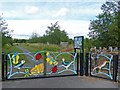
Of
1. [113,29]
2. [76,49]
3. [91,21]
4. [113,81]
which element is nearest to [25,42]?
[91,21]

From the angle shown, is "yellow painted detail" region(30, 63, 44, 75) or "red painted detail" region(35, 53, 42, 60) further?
"red painted detail" region(35, 53, 42, 60)

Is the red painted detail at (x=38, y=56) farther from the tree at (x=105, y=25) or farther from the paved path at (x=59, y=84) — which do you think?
the tree at (x=105, y=25)

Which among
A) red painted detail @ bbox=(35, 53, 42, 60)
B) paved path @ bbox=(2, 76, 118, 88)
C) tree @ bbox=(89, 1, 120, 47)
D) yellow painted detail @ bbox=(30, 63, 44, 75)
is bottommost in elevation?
paved path @ bbox=(2, 76, 118, 88)

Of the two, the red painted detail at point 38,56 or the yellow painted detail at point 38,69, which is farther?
the red painted detail at point 38,56

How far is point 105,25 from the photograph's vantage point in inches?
655

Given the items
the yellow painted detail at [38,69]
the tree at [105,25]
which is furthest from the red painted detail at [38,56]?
the tree at [105,25]

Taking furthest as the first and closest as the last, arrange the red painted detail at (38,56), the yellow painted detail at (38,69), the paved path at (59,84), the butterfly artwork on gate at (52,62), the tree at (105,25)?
1. the tree at (105,25)
2. the butterfly artwork on gate at (52,62)
3. the red painted detail at (38,56)
4. the yellow painted detail at (38,69)
5. the paved path at (59,84)

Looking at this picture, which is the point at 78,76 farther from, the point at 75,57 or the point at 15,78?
the point at 15,78

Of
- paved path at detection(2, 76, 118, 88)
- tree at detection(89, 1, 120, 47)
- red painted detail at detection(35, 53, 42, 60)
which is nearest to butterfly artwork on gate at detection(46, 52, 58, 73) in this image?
A: red painted detail at detection(35, 53, 42, 60)

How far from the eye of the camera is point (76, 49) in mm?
10898

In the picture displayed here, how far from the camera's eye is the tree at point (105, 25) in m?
15.9

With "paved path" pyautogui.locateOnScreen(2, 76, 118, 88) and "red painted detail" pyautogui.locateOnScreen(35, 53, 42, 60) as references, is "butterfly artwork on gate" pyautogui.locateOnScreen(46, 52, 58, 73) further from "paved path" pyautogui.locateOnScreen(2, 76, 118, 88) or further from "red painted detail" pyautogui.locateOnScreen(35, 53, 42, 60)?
"paved path" pyautogui.locateOnScreen(2, 76, 118, 88)

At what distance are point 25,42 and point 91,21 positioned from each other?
25998 millimetres

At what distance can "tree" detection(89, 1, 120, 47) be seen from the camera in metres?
15.9
